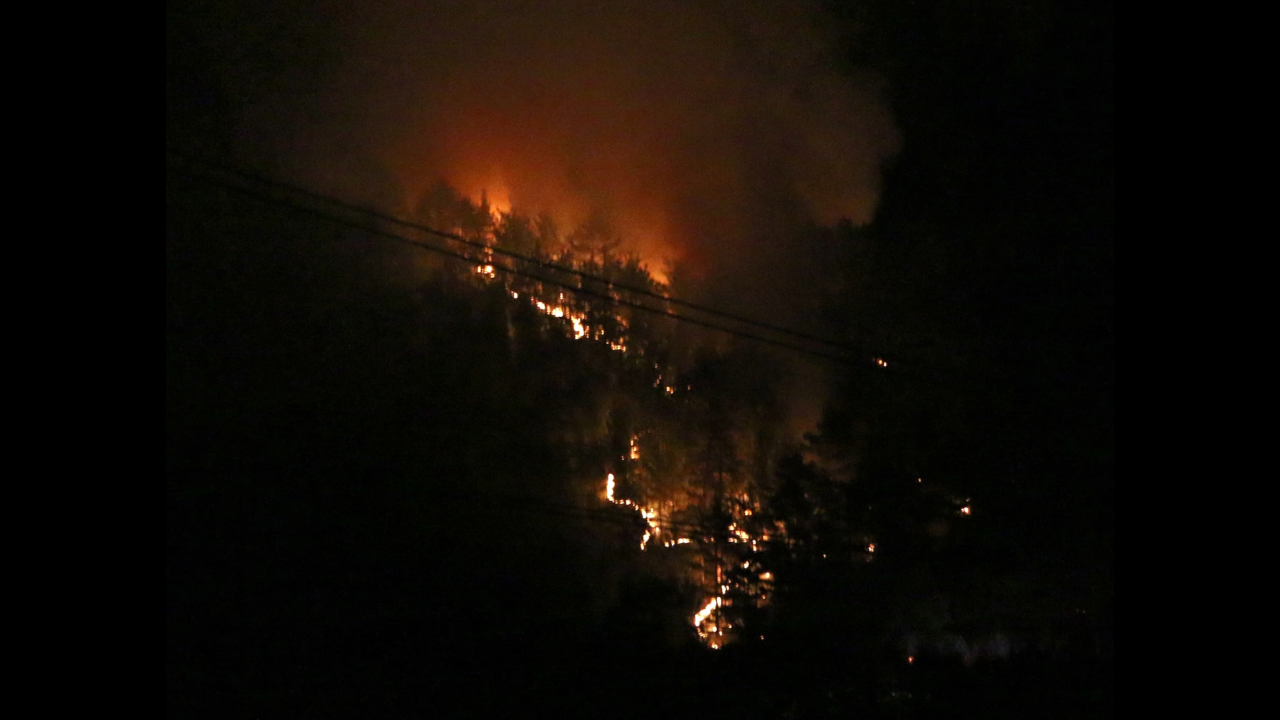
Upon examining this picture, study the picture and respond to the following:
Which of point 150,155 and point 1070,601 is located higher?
point 150,155

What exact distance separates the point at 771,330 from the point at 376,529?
15.2ft

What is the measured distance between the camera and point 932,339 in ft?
33.3

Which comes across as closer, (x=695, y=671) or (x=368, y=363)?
(x=695, y=671)

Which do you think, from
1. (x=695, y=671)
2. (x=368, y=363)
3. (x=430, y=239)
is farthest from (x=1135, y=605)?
(x=368, y=363)

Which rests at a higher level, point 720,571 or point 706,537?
point 706,537

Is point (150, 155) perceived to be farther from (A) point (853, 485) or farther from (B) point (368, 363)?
(A) point (853, 485)

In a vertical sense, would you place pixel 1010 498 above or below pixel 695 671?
above

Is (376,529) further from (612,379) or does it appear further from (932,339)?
(932,339)

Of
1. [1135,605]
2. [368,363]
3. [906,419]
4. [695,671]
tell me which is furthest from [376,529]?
[1135,605]

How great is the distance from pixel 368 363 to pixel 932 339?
608cm

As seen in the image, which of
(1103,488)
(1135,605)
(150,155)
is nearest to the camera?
(150,155)

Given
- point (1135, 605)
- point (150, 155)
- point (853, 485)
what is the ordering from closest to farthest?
point (150, 155), point (1135, 605), point (853, 485)

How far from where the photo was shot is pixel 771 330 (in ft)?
33.2

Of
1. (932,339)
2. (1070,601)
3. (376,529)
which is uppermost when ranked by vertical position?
(932,339)
